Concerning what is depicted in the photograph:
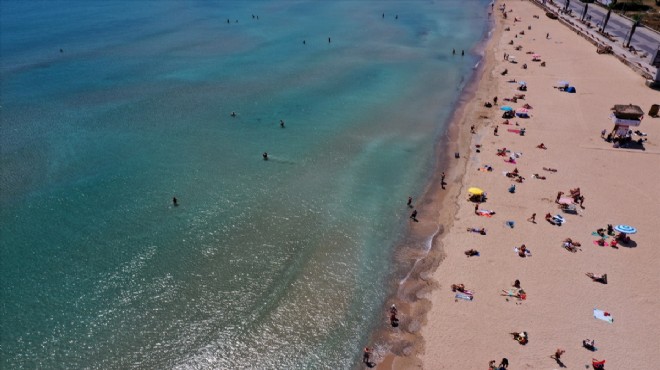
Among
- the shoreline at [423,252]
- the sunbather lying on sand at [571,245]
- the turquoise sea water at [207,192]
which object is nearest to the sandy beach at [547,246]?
the shoreline at [423,252]

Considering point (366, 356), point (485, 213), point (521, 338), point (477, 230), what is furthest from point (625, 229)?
point (366, 356)

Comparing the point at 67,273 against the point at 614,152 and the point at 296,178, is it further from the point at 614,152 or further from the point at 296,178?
the point at 614,152

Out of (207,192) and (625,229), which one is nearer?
(625,229)

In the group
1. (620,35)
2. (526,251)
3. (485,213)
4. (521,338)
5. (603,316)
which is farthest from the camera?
(620,35)

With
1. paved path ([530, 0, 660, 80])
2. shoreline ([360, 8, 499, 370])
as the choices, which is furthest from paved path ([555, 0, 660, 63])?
shoreline ([360, 8, 499, 370])

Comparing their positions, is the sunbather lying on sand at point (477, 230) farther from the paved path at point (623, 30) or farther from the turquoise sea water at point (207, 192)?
the paved path at point (623, 30)

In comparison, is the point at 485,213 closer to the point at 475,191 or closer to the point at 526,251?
the point at 475,191
